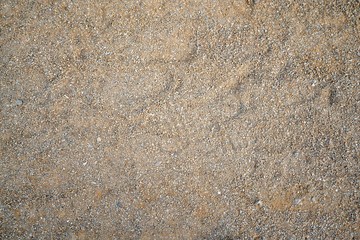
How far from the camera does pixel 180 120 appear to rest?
101 inches

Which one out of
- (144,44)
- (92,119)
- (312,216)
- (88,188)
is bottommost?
(312,216)

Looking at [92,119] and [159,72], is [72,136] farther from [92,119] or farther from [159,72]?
[159,72]

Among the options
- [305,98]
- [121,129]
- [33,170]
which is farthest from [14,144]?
[305,98]

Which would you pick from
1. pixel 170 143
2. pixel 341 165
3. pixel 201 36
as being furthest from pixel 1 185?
pixel 341 165

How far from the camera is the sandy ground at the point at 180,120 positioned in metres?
2.54

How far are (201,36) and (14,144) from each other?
5.01 ft

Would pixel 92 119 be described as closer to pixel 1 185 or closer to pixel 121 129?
pixel 121 129

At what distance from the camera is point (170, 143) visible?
2570mm

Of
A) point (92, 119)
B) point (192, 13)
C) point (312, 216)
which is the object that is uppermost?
point (192, 13)

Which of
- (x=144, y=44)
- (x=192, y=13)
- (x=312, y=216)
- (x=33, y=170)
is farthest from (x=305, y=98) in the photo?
(x=33, y=170)

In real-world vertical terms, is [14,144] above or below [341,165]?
above

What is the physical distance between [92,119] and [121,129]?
22 centimetres

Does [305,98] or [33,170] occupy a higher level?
[305,98]

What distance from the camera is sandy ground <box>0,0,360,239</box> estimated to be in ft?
8.34
